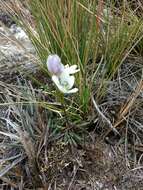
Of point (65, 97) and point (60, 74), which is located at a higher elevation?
point (60, 74)

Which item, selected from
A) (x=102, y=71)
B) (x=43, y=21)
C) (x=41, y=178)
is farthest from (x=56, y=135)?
(x=43, y=21)

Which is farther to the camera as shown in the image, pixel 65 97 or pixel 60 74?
pixel 65 97

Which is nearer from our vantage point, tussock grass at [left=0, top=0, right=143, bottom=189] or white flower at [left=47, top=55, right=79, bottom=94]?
white flower at [left=47, top=55, right=79, bottom=94]

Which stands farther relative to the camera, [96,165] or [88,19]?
[88,19]

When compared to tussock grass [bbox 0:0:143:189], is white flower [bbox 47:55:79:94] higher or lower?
higher

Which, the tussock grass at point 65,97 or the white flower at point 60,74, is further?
the tussock grass at point 65,97

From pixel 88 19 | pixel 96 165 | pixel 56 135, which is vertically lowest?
pixel 96 165

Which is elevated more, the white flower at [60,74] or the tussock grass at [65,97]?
the white flower at [60,74]

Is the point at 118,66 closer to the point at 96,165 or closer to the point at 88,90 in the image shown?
the point at 88,90
